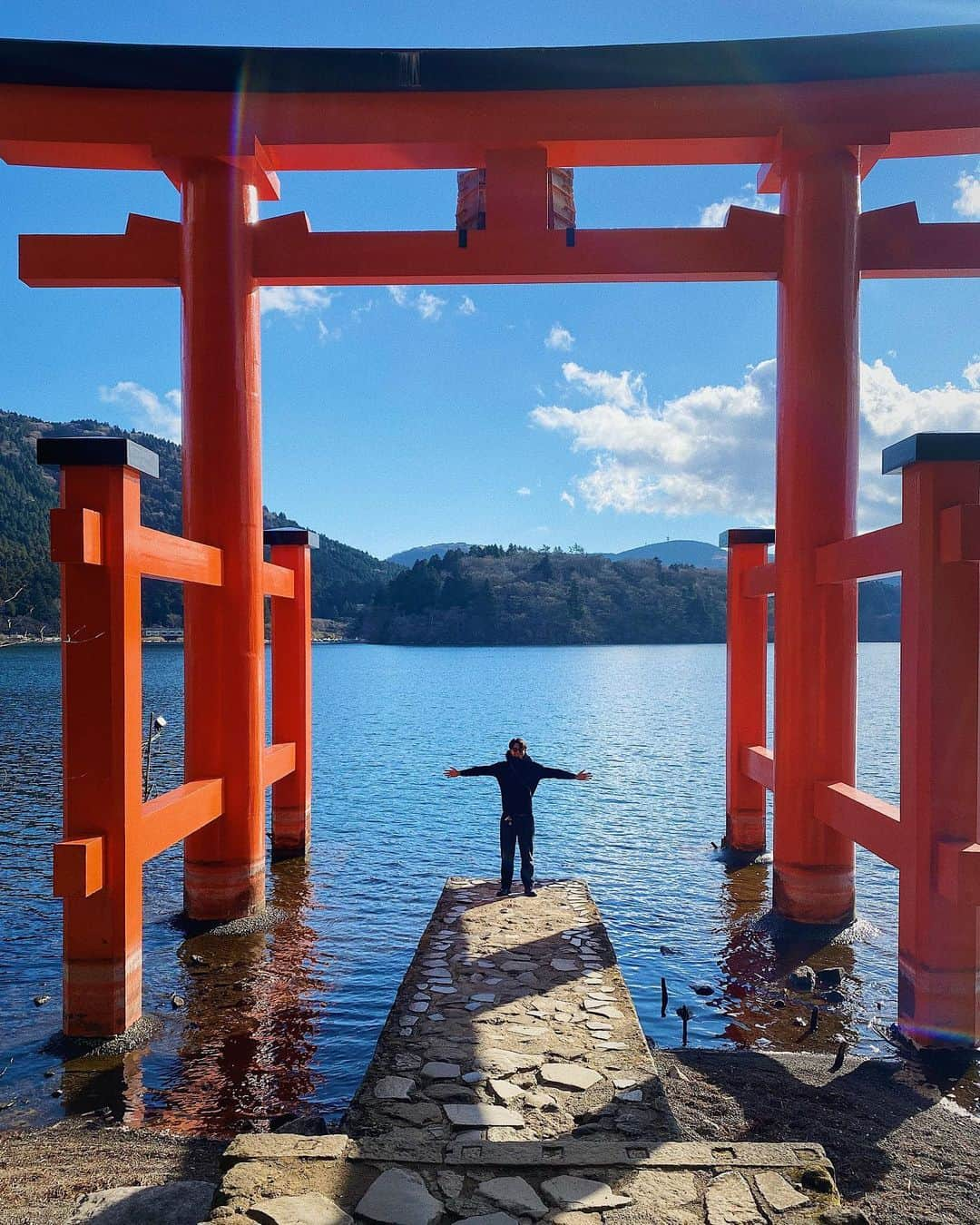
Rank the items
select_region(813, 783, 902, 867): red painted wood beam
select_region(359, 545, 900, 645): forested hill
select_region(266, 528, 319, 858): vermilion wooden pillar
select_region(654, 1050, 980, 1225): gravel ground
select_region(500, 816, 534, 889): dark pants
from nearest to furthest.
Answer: select_region(654, 1050, 980, 1225): gravel ground < select_region(813, 783, 902, 867): red painted wood beam < select_region(500, 816, 534, 889): dark pants < select_region(266, 528, 319, 858): vermilion wooden pillar < select_region(359, 545, 900, 645): forested hill

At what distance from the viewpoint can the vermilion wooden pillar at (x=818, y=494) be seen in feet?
32.4

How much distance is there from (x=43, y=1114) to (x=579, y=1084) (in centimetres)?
390

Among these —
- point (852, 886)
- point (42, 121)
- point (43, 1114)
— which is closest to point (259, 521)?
point (42, 121)

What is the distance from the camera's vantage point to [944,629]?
7.06 meters

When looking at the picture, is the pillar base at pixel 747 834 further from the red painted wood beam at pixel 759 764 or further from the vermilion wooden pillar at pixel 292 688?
the vermilion wooden pillar at pixel 292 688

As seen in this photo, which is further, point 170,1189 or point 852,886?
point 852,886

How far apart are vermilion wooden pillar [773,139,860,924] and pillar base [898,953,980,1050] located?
2834 mm

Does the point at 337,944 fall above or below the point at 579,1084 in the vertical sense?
below

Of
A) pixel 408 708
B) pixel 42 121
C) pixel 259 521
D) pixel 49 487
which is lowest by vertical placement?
pixel 408 708

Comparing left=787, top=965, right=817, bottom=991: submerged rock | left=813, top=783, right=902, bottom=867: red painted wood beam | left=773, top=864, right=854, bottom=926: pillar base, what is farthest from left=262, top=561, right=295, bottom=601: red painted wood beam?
left=787, top=965, right=817, bottom=991: submerged rock

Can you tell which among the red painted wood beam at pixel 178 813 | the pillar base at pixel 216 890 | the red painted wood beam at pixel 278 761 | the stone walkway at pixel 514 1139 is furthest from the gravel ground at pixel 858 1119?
the red painted wood beam at pixel 278 761

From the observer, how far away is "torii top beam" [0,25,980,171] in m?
9.40

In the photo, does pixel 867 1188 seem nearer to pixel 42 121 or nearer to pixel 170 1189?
pixel 170 1189

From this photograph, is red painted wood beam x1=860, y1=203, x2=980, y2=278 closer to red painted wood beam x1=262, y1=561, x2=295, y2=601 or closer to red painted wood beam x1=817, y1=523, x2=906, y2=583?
red painted wood beam x1=817, y1=523, x2=906, y2=583
